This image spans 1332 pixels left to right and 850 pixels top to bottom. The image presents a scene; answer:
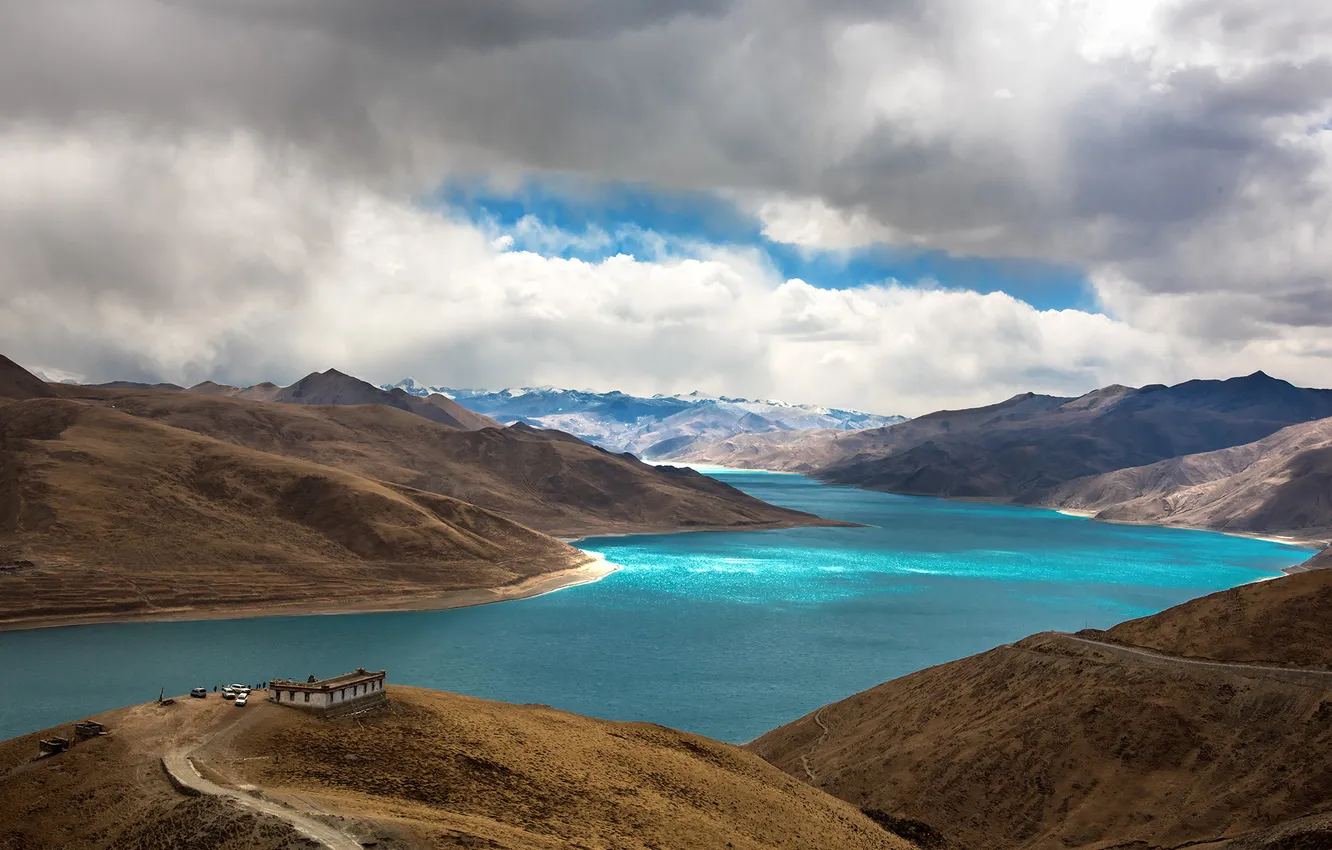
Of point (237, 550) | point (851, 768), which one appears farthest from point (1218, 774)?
point (237, 550)

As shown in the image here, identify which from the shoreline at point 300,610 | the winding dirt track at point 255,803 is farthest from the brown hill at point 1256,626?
the shoreline at point 300,610

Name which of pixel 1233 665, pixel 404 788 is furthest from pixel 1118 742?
pixel 404 788

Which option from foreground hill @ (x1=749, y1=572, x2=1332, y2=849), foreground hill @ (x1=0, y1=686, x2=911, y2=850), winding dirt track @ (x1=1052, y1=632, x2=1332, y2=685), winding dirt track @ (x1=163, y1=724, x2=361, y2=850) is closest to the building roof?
foreground hill @ (x1=0, y1=686, x2=911, y2=850)

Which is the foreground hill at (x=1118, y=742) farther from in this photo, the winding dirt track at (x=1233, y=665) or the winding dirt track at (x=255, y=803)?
the winding dirt track at (x=255, y=803)

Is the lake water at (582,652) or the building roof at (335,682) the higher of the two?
the building roof at (335,682)

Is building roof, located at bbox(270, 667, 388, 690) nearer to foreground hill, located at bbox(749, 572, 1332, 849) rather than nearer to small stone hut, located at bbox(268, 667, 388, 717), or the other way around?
small stone hut, located at bbox(268, 667, 388, 717)

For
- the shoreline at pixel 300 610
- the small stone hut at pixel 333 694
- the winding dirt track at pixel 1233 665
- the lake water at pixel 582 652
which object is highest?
the small stone hut at pixel 333 694
